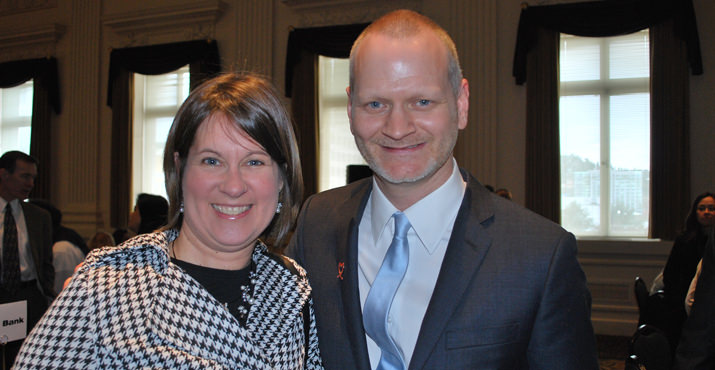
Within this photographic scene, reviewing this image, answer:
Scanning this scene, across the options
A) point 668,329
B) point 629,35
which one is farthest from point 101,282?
point 629,35

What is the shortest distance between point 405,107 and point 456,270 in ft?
1.42

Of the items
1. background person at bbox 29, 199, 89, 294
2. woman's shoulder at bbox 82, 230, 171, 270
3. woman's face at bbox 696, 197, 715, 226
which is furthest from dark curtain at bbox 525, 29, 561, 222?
woman's shoulder at bbox 82, 230, 171, 270

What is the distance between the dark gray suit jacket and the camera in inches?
51.1

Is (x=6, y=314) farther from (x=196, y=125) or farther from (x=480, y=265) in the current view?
(x=480, y=265)

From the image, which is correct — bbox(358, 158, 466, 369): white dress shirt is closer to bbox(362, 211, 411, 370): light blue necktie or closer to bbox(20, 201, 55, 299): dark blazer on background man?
bbox(362, 211, 411, 370): light blue necktie

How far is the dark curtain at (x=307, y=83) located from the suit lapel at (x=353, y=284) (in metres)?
6.04

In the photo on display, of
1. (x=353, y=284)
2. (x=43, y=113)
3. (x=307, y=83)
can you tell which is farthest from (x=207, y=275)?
(x=43, y=113)

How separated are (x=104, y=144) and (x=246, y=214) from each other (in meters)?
8.90

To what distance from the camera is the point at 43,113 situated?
31.0 feet

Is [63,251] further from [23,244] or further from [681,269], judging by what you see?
[681,269]

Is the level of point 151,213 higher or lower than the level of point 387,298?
higher

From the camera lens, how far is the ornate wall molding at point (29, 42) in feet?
31.3

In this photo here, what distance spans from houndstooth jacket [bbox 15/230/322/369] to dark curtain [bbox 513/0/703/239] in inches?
223

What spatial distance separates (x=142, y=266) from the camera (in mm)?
1245
